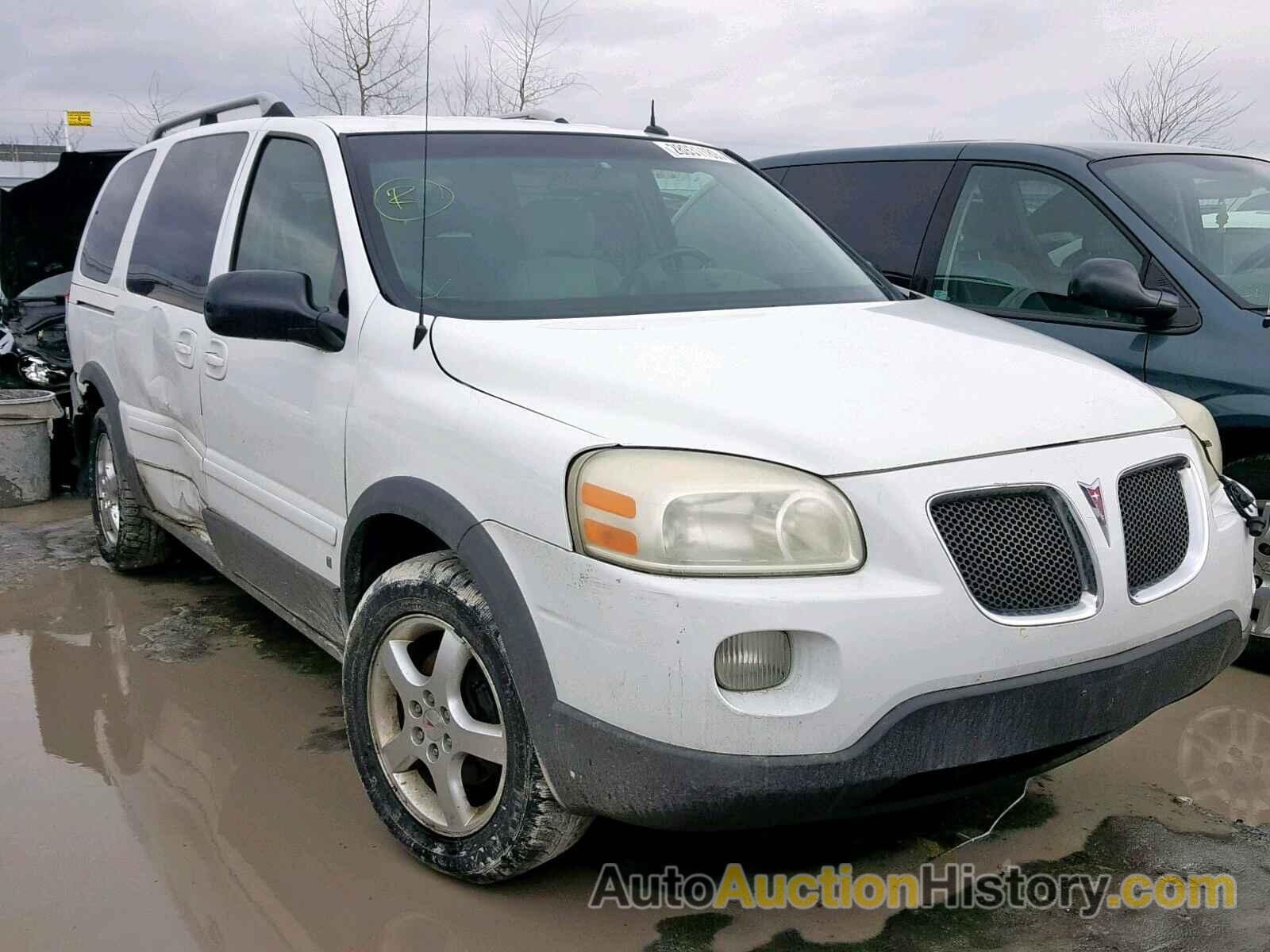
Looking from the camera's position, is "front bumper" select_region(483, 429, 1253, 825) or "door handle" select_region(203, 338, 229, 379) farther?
"door handle" select_region(203, 338, 229, 379)

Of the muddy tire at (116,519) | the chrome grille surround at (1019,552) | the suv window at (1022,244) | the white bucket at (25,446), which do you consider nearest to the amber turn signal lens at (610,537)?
the chrome grille surround at (1019,552)

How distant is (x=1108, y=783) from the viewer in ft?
11.0

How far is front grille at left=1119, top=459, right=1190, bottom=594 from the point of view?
8.29ft

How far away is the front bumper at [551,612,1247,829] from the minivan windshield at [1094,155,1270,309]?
2255mm

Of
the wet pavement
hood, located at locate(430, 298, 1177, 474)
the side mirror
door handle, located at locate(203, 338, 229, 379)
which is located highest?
the side mirror

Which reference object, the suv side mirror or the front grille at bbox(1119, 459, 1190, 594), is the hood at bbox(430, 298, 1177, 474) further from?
the suv side mirror

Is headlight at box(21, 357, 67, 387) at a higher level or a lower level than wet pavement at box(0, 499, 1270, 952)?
higher

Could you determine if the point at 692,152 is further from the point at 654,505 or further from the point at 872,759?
the point at 872,759

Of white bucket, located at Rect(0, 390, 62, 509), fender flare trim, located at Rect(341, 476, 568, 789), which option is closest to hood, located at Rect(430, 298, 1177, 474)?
fender flare trim, located at Rect(341, 476, 568, 789)

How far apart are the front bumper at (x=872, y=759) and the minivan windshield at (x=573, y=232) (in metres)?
1.16

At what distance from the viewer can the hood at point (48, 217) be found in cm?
725

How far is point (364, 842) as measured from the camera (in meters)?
3.04

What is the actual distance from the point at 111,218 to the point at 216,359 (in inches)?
73.3
